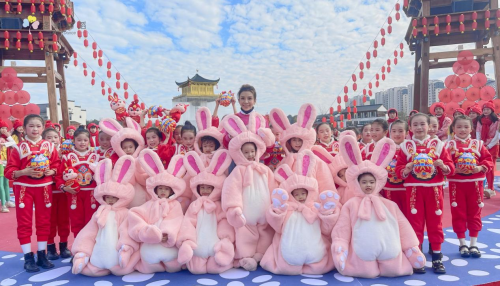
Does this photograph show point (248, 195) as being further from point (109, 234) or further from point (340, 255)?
point (109, 234)

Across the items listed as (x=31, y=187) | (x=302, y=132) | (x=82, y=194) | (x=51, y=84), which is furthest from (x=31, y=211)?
(x=51, y=84)

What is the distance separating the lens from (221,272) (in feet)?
8.72

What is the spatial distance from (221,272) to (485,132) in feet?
16.5

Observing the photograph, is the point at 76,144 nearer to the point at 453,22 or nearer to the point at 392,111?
the point at 392,111

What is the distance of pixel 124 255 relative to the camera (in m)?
2.59

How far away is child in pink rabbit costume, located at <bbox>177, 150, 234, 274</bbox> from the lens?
2.62 m

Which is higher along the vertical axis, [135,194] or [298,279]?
[135,194]

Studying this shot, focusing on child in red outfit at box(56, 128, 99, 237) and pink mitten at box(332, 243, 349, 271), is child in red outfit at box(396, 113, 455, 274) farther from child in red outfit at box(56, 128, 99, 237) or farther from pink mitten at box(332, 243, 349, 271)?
child in red outfit at box(56, 128, 99, 237)

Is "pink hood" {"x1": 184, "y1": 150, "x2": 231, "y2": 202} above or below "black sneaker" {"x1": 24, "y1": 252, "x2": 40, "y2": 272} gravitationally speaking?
above

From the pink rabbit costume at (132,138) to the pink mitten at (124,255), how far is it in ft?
1.61

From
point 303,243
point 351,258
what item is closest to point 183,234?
point 303,243

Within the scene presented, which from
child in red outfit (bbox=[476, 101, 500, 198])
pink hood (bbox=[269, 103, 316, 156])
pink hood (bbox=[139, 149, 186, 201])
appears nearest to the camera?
pink hood (bbox=[139, 149, 186, 201])

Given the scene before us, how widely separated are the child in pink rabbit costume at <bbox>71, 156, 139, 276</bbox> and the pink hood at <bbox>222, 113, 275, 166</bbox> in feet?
3.04

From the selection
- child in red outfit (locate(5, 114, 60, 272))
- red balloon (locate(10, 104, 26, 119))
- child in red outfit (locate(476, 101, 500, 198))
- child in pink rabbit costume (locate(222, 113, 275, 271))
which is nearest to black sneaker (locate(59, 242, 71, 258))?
child in red outfit (locate(5, 114, 60, 272))
